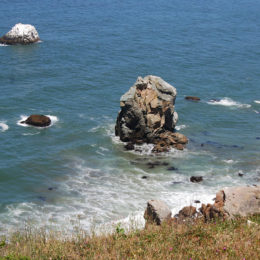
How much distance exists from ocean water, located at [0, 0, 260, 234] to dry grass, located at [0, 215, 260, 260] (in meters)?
2.01

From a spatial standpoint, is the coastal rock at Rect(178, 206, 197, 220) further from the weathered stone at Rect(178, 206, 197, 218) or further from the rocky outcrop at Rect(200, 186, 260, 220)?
the rocky outcrop at Rect(200, 186, 260, 220)

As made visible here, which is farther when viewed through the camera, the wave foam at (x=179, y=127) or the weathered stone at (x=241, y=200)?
the wave foam at (x=179, y=127)

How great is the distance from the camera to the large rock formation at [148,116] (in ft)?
182

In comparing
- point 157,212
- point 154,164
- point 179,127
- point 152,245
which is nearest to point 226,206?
point 157,212

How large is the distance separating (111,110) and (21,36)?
46.6 metres

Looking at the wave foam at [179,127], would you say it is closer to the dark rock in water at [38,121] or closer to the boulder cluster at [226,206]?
the dark rock in water at [38,121]

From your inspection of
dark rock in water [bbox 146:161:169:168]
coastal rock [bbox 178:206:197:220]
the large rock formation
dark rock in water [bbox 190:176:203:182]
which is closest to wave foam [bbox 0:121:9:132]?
the large rock formation

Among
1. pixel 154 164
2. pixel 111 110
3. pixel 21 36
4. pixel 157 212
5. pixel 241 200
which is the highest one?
pixel 21 36

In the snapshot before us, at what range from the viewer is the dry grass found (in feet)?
60.6

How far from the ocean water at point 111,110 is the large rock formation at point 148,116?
1.80m

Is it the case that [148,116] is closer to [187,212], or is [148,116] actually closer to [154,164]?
[154,164]

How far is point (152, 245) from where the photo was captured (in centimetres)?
1900

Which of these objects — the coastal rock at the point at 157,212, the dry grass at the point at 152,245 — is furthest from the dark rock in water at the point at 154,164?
the dry grass at the point at 152,245

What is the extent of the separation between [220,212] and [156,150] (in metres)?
22.3
